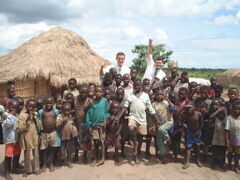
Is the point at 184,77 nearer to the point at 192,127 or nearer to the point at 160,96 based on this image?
the point at 160,96

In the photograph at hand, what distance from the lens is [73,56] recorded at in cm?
1118

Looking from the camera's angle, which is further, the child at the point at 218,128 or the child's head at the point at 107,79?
the child's head at the point at 107,79

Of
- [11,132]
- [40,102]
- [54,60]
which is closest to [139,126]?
[40,102]

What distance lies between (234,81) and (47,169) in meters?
17.1

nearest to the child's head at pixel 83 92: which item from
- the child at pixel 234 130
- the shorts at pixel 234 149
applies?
the child at pixel 234 130

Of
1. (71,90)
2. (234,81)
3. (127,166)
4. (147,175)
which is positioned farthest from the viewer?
(234,81)

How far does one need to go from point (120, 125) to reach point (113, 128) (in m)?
0.15

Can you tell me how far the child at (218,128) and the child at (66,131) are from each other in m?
2.53

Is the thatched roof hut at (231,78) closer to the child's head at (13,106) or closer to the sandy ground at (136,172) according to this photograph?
the sandy ground at (136,172)

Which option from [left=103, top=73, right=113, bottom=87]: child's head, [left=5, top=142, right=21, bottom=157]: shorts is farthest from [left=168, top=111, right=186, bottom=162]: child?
[left=5, top=142, right=21, bottom=157]: shorts

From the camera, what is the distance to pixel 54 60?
10.3m

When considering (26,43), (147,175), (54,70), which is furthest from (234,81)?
(147,175)

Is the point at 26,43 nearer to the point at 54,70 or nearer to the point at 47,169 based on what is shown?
the point at 54,70

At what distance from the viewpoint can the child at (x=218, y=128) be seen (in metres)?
3.94
